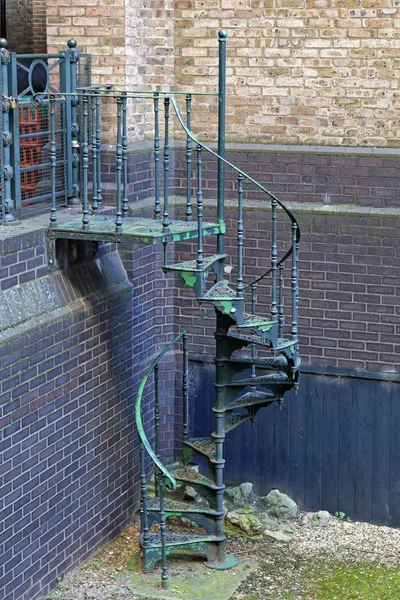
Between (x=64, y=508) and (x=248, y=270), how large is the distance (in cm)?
241

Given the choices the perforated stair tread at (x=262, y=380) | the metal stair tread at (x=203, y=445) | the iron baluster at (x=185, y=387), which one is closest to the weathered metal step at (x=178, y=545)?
the metal stair tread at (x=203, y=445)

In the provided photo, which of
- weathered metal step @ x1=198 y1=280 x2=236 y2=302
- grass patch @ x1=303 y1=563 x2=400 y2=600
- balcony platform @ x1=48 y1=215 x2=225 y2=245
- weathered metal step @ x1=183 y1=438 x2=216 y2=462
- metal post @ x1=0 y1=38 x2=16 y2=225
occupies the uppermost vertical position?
metal post @ x1=0 y1=38 x2=16 y2=225

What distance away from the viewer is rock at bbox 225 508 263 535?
8430 mm

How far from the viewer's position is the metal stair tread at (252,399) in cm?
805

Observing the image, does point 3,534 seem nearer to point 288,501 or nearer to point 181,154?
point 288,501

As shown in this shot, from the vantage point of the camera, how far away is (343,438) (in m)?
8.63

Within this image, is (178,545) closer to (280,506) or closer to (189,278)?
(280,506)

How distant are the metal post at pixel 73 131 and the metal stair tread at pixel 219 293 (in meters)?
1.24

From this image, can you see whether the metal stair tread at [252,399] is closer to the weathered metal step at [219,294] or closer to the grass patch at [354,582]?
the weathered metal step at [219,294]

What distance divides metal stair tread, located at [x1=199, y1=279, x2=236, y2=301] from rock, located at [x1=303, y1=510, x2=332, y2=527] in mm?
2134

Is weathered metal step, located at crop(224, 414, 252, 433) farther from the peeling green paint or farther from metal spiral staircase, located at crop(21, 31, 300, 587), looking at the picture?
the peeling green paint

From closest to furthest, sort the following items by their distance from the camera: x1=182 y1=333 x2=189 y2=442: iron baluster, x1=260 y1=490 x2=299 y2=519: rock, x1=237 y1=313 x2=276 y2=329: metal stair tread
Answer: x1=237 y1=313 x2=276 y2=329: metal stair tread
x1=182 y1=333 x2=189 y2=442: iron baluster
x1=260 y1=490 x2=299 y2=519: rock

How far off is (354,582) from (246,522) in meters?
1.06

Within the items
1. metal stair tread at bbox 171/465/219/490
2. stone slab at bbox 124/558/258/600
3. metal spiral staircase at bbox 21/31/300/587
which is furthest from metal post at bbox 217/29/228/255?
stone slab at bbox 124/558/258/600
